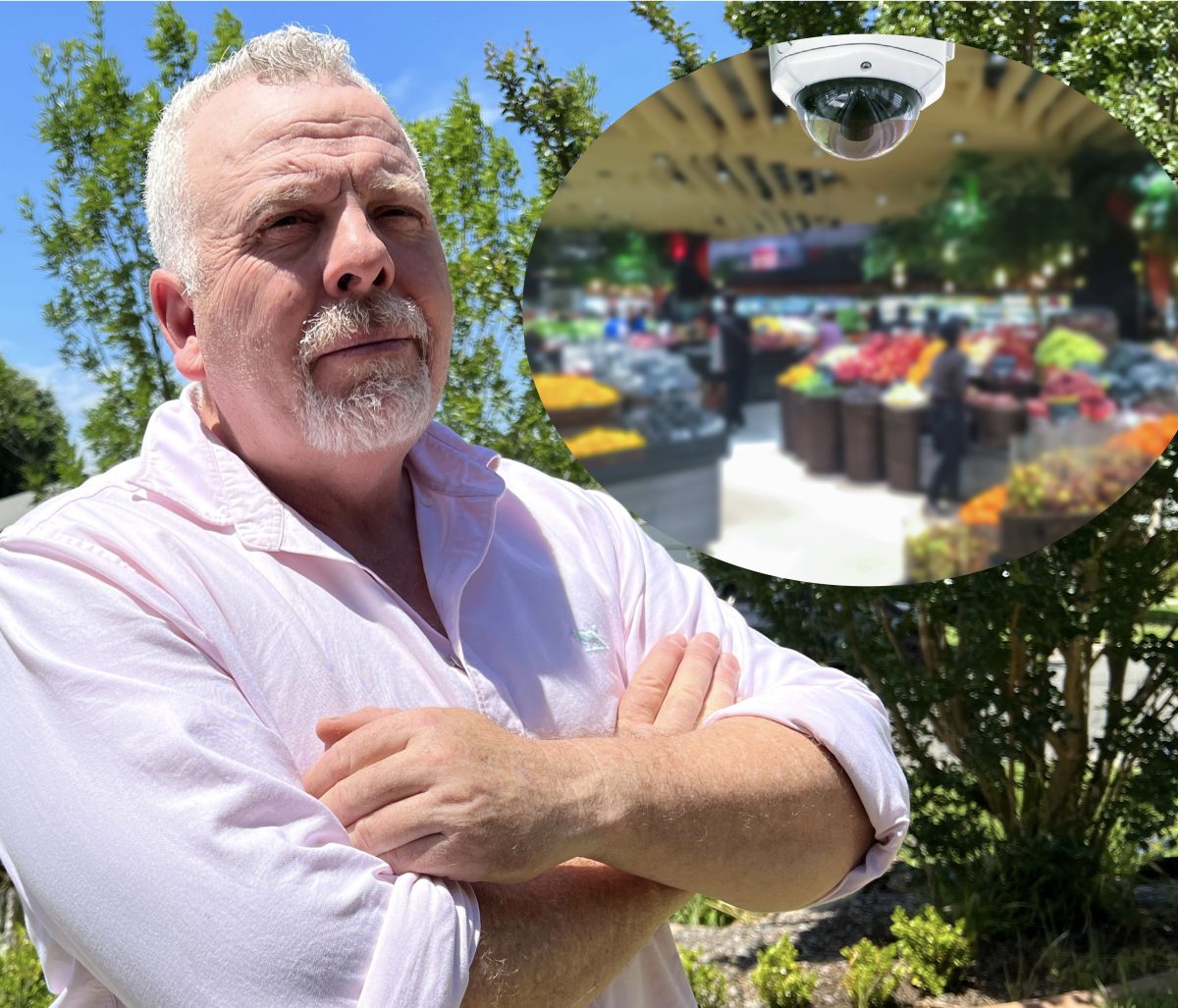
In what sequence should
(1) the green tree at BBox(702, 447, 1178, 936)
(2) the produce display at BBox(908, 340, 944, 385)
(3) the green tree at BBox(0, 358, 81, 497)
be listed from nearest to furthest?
(2) the produce display at BBox(908, 340, 944, 385), (1) the green tree at BBox(702, 447, 1178, 936), (3) the green tree at BBox(0, 358, 81, 497)

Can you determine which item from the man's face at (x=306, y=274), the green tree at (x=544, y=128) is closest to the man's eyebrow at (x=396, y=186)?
the man's face at (x=306, y=274)

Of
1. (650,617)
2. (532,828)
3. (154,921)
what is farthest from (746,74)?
(154,921)

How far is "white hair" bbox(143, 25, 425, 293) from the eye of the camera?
1369 millimetres

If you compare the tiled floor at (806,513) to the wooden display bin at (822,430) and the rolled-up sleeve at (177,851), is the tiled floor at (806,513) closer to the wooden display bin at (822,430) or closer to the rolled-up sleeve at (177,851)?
the wooden display bin at (822,430)

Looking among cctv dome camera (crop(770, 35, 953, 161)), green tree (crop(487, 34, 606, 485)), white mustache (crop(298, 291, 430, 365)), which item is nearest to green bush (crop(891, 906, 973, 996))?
green tree (crop(487, 34, 606, 485))

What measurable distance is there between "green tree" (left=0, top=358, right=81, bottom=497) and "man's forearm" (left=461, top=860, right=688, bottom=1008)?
4056 millimetres

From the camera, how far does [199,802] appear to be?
103cm

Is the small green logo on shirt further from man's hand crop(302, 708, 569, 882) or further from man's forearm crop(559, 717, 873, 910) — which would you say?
man's hand crop(302, 708, 569, 882)

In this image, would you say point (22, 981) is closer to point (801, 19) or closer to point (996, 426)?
point (996, 426)

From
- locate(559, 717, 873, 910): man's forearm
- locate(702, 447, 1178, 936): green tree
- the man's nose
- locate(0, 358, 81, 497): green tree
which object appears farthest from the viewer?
locate(0, 358, 81, 497): green tree

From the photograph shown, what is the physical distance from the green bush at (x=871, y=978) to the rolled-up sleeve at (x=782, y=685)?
9.17ft

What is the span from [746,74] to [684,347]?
0.44 m

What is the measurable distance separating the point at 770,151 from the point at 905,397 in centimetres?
44

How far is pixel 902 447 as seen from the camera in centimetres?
189
